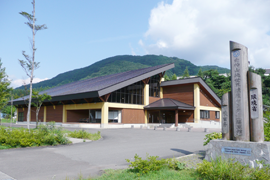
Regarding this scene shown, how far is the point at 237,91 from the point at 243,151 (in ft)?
5.60

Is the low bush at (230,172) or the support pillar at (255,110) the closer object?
the low bush at (230,172)

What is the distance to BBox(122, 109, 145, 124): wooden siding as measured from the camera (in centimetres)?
3018

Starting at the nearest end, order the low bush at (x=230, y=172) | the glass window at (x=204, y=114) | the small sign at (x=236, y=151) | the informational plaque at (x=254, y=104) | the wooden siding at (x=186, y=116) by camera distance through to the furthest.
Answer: the low bush at (x=230, y=172) → the small sign at (x=236, y=151) → the informational plaque at (x=254, y=104) → the wooden siding at (x=186, y=116) → the glass window at (x=204, y=114)

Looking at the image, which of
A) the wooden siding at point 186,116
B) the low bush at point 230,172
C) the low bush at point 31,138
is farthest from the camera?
the wooden siding at point 186,116

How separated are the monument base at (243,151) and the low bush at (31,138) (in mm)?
8029

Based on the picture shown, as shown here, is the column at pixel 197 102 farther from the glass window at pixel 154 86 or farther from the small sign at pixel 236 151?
the small sign at pixel 236 151

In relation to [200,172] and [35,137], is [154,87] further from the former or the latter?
[200,172]

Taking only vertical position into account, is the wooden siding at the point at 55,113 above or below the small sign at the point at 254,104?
below

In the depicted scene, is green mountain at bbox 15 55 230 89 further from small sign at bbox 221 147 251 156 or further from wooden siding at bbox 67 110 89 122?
small sign at bbox 221 147 251 156

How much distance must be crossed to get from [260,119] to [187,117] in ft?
96.0

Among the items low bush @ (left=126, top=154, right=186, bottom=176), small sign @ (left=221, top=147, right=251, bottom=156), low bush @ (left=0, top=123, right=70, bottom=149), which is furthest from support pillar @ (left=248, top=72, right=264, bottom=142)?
low bush @ (left=0, top=123, right=70, bottom=149)

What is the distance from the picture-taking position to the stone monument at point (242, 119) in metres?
5.68

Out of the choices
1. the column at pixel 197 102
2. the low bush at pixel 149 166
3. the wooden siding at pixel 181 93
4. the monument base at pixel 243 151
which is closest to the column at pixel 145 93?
the wooden siding at pixel 181 93

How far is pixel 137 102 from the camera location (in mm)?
32219
